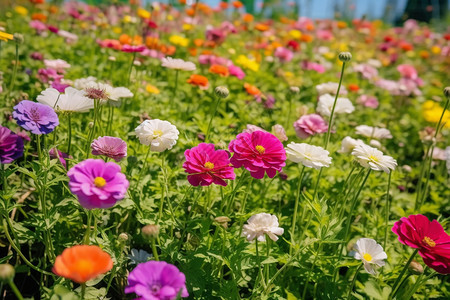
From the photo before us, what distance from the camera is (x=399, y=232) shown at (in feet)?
4.23

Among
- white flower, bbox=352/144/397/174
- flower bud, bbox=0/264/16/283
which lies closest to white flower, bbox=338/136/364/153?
white flower, bbox=352/144/397/174

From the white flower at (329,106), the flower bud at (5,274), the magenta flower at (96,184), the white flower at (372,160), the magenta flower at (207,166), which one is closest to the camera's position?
the flower bud at (5,274)

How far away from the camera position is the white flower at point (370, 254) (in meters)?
1.39

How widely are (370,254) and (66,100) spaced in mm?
1284

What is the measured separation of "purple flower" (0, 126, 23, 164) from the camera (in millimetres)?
1151

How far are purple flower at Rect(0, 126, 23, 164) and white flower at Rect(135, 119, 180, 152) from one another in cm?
39

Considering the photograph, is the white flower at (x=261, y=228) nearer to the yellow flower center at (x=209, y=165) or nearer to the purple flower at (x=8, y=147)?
the yellow flower center at (x=209, y=165)

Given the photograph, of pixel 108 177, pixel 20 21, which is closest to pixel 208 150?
pixel 108 177

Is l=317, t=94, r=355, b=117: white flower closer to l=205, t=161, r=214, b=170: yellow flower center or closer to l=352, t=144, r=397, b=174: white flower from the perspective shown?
l=352, t=144, r=397, b=174: white flower

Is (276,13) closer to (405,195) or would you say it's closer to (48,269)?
(405,195)

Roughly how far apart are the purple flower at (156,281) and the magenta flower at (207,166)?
14.6 inches

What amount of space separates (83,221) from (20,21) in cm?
444

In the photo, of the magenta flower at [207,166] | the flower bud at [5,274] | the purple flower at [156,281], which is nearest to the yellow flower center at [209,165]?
the magenta flower at [207,166]

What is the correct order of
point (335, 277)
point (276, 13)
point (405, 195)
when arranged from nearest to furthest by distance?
point (335, 277) < point (405, 195) < point (276, 13)
